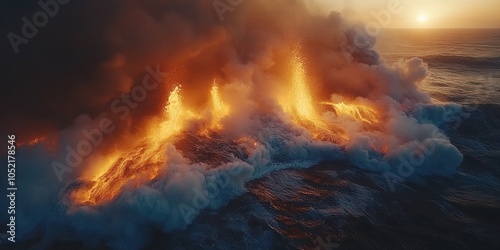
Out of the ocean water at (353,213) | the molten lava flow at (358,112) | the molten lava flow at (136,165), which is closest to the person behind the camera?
the ocean water at (353,213)

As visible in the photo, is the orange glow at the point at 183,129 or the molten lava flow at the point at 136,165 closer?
the molten lava flow at the point at 136,165

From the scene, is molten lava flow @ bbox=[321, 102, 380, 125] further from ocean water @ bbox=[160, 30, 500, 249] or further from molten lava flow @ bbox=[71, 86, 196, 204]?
molten lava flow @ bbox=[71, 86, 196, 204]

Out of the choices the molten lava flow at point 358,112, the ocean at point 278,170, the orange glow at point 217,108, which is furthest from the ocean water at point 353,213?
the molten lava flow at point 358,112

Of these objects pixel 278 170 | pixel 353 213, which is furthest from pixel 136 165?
pixel 353 213

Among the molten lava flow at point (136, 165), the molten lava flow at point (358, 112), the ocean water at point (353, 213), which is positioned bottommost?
the ocean water at point (353, 213)

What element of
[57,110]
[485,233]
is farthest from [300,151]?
[57,110]

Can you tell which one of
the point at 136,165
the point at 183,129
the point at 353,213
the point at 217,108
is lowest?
the point at 353,213

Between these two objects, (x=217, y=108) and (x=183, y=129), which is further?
(x=217, y=108)

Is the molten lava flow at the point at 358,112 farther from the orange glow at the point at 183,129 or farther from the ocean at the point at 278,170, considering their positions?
the ocean at the point at 278,170

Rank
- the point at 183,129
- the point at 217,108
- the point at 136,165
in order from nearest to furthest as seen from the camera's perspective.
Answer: the point at 136,165 < the point at 183,129 < the point at 217,108

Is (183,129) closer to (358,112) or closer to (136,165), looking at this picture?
(136,165)
